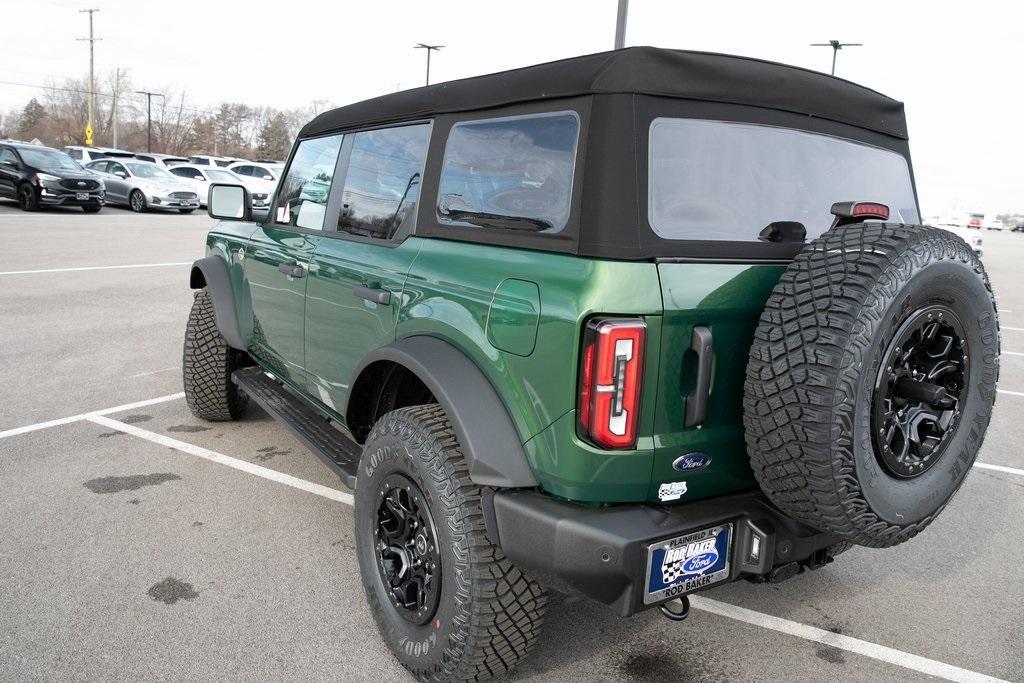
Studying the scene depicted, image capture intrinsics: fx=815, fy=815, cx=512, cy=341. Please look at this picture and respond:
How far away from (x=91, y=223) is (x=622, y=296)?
1959cm

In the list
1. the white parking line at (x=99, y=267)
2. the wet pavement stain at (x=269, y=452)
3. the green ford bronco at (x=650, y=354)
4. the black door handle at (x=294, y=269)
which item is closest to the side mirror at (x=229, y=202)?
the black door handle at (x=294, y=269)

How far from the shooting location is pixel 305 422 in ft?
12.7

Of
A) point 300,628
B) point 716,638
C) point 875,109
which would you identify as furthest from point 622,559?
point 875,109

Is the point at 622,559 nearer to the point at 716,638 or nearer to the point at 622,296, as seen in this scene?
the point at 622,296

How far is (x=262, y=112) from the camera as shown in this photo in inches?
4114

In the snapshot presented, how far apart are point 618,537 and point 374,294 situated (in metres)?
1.36

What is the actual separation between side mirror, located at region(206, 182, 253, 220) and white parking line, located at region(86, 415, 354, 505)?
1349 millimetres

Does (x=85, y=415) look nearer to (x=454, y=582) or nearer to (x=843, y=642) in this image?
(x=454, y=582)

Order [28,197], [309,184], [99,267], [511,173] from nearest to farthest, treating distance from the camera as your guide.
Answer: [511,173]
[309,184]
[99,267]
[28,197]

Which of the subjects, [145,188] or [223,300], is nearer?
[223,300]

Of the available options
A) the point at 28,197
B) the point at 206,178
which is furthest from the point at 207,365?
the point at 206,178

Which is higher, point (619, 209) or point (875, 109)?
point (875, 109)

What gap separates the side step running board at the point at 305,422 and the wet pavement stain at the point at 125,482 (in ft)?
2.03

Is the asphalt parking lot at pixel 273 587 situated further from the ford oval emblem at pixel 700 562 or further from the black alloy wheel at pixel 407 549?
the ford oval emblem at pixel 700 562
